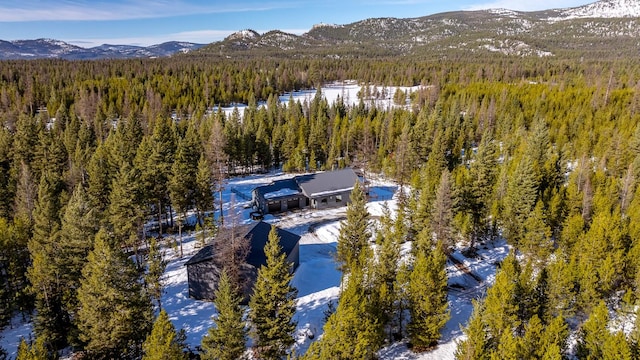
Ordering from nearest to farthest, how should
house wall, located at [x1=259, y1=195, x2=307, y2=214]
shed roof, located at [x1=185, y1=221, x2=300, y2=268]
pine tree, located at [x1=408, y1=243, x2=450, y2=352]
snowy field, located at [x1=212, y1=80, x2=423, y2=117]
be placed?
pine tree, located at [x1=408, y1=243, x2=450, y2=352], shed roof, located at [x1=185, y1=221, x2=300, y2=268], house wall, located at [x1=259, y1=195, x2=307, y2=214], snowy field, located at [x1=212, y1=80, x2=423, y2=117]

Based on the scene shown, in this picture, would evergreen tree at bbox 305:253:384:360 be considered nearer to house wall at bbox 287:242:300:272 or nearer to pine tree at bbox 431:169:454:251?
house wall at bbox 287:242:300:272

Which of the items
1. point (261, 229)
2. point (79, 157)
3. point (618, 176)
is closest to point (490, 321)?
point (261, 229)

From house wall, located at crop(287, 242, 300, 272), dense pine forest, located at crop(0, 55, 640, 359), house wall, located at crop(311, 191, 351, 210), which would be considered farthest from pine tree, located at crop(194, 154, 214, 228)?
house wall, located at crop(311, 191, 351, 210)

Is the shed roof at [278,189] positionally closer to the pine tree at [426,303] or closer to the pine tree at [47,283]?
the pine tree at [47,283]

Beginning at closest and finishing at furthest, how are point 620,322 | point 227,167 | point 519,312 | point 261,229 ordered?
point 519,312 → point 620,322 → point 261,229 → point 227,167

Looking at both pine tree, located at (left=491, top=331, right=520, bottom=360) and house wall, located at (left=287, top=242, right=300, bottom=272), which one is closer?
pine tree, located at (left=491, top=331, right=520, bottom=360)

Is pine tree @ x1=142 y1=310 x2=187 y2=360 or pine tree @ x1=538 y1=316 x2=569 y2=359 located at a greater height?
pine tree @ x1=142 y1=310 x2=187 y2=360

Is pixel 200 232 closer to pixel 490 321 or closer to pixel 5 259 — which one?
pixel 5 259
